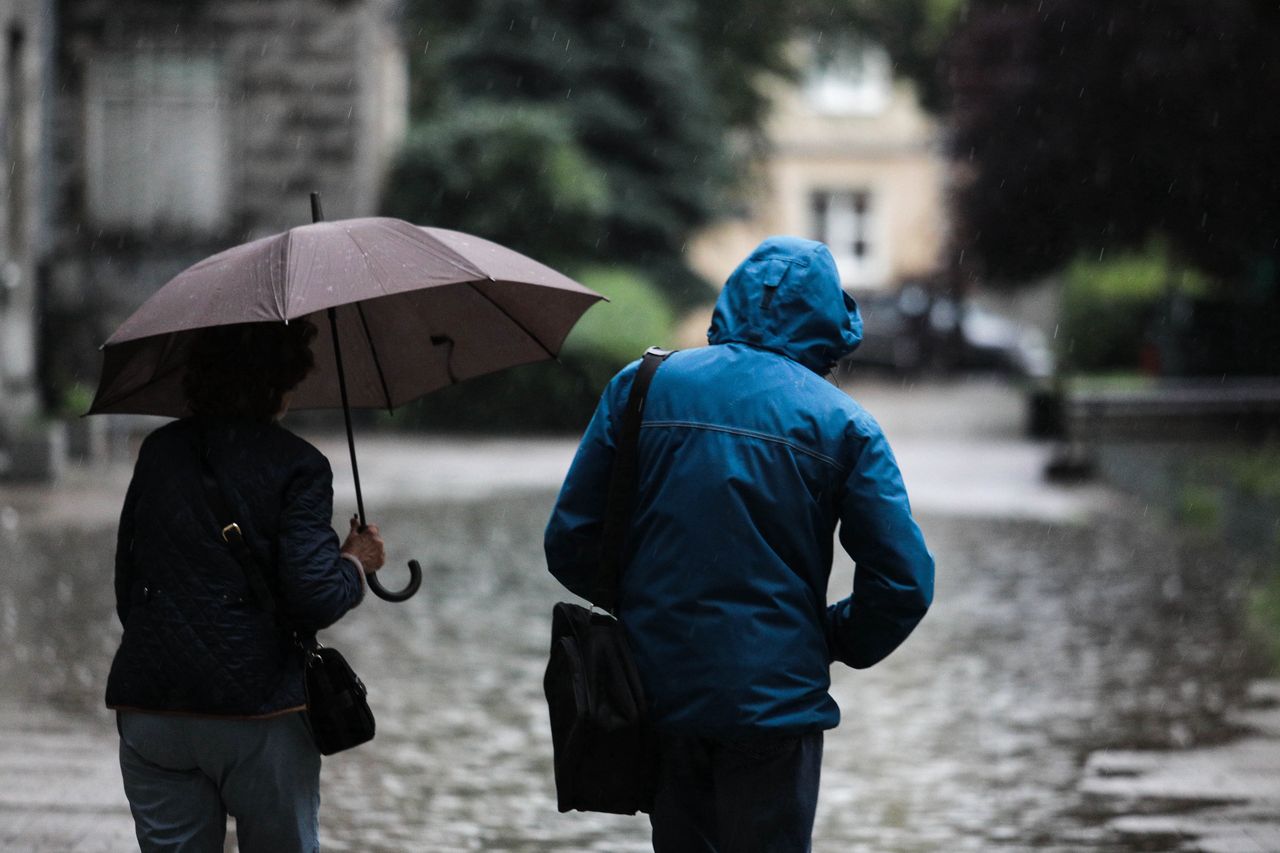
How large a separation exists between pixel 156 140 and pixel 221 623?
1918 centimetres

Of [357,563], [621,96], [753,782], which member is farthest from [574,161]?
[753,782]

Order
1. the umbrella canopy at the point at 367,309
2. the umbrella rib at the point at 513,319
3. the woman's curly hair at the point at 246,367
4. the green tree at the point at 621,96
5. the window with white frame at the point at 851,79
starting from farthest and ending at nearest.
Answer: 1. the window with white frame at the point at 851,79
2. the green tree at the point at 621,96
3. the umbrella rib at the point at 513,319
4. the umbrella canopy at the point at 367,309
5. the woman's curly hair at the point at 246,367

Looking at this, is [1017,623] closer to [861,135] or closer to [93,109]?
[93,109]

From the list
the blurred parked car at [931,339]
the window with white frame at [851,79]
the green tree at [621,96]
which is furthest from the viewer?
the window with white frame at [851,79]

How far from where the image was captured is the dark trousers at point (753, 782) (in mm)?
3355

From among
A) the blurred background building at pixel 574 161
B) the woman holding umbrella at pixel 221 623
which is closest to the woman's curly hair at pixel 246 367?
the woman holding umbrella at pixel 221 623

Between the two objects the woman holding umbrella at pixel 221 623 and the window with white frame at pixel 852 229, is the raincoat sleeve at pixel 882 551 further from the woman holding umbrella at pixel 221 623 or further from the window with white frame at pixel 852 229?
the window with white frame at pixel 852 229

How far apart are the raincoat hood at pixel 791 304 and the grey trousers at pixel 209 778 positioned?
114 centimetres

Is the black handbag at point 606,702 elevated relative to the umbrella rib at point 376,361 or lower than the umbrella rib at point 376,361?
lower

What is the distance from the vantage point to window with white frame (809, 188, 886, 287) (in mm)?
44344

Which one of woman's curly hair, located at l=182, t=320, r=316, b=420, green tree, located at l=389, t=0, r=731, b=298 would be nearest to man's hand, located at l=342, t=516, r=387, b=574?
woman's curly hair, located at l=182, t=320, r=316, b=420

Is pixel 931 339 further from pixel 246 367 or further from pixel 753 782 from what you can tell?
pixel 753 782

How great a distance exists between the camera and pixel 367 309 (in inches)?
177

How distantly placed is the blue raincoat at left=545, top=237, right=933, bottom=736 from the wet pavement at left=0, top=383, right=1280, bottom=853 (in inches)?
96.2
